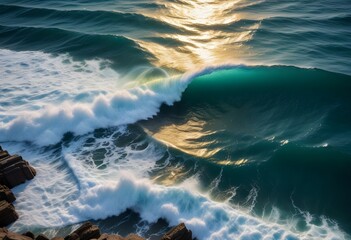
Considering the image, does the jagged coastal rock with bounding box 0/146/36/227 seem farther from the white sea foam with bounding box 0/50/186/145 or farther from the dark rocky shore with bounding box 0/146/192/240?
the white sea foam with bounding box 0/50/186/145

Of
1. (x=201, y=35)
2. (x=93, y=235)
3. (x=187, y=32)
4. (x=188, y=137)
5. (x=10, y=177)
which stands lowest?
(x=188, y=137)

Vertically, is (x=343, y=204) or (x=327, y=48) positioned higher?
(x=327, y=48)

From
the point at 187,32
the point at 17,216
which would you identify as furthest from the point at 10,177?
the point at 187,32

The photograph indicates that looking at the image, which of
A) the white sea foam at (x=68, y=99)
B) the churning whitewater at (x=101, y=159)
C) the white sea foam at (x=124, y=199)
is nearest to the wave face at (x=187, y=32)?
the white sea foam at (x=68, y=99)

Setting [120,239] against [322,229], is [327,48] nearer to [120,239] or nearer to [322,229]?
[322,229]

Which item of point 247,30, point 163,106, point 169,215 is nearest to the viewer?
point 169,215

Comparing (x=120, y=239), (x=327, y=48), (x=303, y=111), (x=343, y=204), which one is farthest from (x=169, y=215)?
(x=327, y=48)

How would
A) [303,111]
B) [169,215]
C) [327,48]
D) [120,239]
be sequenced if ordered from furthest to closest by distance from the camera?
[327,48]
[303,111]
[169,215]
[120,239]

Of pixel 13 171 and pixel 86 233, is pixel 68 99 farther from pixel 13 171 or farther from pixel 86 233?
pixel 86 233
